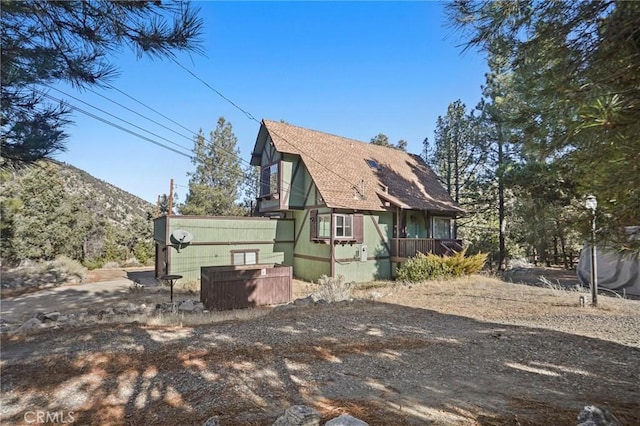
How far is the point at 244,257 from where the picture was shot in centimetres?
1642

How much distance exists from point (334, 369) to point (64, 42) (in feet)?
16.7

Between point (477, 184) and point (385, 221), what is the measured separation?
8404mm

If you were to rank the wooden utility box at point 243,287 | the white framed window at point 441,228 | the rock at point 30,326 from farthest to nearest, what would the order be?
the white framed window at point 441,228 → the wooden utility box at point 243,287 → the rock at point 30,326

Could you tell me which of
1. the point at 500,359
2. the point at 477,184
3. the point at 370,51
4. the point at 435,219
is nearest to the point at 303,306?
the point at 500,359

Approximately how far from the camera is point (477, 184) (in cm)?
2059

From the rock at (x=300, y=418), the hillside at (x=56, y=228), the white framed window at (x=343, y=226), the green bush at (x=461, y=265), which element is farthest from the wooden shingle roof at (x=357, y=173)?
the hillside at (x=56, y=228)

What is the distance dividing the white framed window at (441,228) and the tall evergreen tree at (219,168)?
17870 mm

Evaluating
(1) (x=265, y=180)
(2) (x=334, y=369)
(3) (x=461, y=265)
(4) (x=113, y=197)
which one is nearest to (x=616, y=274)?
(3) (x=461, y=265)

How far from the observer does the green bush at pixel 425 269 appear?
1314cm

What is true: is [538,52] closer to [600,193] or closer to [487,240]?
[600,193]

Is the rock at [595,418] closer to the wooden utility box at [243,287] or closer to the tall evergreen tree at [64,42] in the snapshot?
the tall evergreen tree at [64,42]

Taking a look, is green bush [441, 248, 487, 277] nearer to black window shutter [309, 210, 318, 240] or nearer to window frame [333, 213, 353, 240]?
window frame [333, 213, 353, 240]

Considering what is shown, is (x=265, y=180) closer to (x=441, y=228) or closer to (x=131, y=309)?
(x=131, y=309)

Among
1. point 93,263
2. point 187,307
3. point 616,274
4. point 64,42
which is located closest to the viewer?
point 64,42
